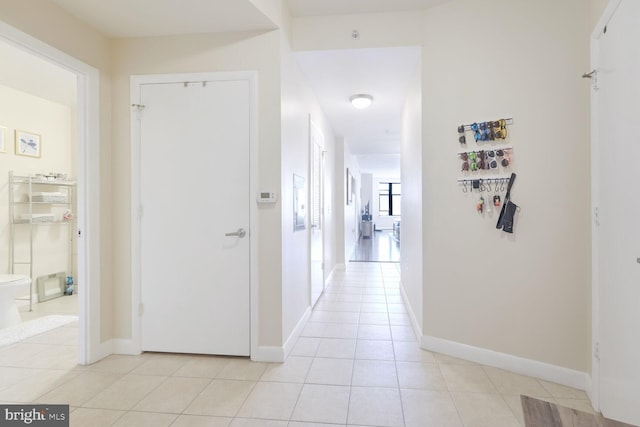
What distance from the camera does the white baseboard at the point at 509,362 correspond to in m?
2.15

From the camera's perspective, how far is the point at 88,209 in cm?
249

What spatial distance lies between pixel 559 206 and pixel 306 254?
7.09 ft

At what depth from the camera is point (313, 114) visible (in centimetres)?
395

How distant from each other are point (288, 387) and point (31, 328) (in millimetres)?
2647

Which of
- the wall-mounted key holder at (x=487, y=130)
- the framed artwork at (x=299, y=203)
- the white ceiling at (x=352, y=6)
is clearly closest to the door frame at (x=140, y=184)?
the framed artwork at (x=299, y=203)

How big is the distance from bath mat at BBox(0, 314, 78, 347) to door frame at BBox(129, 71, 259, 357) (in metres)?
1.14

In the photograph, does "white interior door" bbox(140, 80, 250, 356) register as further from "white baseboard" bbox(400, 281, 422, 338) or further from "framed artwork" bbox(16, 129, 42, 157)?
"framed artwork" bbox(16, 129, 42, 157)

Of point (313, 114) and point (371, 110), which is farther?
point (371, 110)

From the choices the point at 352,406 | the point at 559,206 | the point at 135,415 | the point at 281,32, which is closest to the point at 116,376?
the point at 135,415

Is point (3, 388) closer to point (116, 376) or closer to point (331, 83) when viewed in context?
point (116, 376)

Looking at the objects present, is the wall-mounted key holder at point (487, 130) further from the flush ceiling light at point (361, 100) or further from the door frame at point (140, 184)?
the flush ceiling light at point (361, 100)

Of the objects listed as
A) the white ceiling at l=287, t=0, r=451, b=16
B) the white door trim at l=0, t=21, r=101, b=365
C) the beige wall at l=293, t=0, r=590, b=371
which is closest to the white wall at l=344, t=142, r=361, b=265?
the white ceiling at l=287, t=0, r=451, b=16

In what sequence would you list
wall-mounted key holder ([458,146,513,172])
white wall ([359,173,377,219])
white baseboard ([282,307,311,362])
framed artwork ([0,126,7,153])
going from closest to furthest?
wall-mounted key holder ([458,146,513,172]), white baseboard ([282,307,311,362]), framed artwork ([0,126,7,153]), white wall ([359,173,377,219])

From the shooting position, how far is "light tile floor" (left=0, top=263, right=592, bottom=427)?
183 cm
